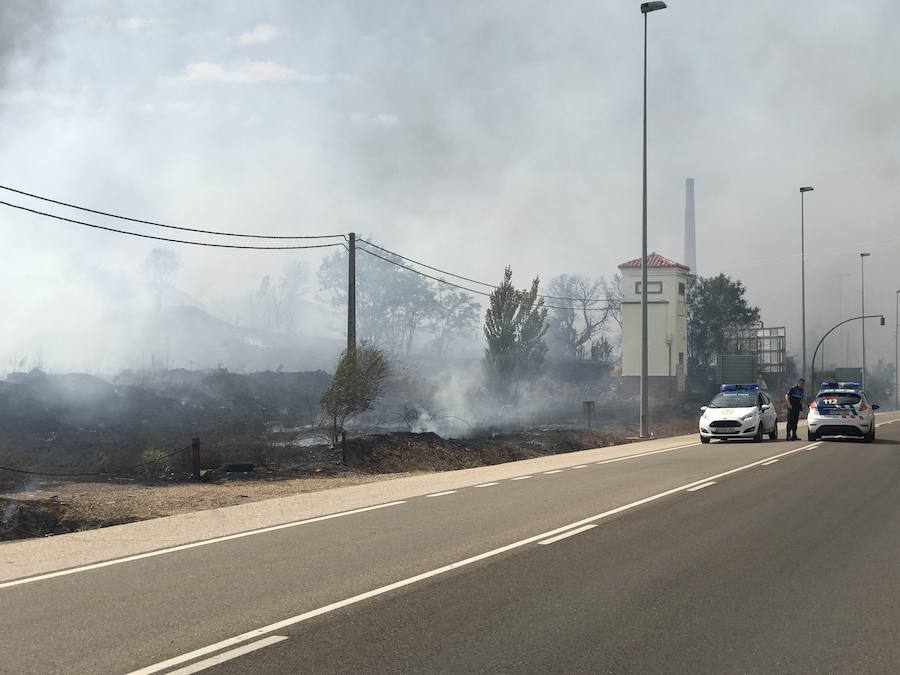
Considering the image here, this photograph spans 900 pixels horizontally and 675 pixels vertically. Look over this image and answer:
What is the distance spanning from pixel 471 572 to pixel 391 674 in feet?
10.4

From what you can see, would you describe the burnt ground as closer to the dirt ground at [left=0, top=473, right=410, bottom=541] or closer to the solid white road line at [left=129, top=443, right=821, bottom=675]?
the dirt ground at [left=0, top=473, right=410, bottom=541]

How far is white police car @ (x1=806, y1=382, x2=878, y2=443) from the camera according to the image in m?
29.4

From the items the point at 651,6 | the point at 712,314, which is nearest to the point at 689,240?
the point at 712,314

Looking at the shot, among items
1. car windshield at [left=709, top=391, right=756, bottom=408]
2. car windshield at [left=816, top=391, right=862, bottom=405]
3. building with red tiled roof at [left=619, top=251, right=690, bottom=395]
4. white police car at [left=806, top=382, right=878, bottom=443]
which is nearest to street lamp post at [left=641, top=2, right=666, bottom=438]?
car windshield at [left=709, top=391, right=756, bottom=408]

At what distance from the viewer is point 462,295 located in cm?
11000

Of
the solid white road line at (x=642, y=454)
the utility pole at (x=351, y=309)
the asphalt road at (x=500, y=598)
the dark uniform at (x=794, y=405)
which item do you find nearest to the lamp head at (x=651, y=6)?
the utility pole at (x=351, y=309)

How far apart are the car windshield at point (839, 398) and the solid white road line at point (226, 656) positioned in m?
26.5

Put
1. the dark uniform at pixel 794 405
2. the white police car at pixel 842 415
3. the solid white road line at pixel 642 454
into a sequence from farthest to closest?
the dark uniform at pixel 794 405 < the white police car at pixel 842 415 < the solid white road line at pixel 642 454

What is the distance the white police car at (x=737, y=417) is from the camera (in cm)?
2927

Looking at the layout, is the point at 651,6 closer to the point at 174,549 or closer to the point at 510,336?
the point at 510,336

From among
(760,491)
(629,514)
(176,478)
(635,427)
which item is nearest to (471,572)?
(629,514)

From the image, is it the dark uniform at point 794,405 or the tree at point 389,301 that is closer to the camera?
the dark uniform at point 794,405

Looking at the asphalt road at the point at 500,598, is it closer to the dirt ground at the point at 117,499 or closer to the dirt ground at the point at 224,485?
the dirt ground at the point at 117,499

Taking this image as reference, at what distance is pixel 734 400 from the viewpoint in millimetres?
30719
